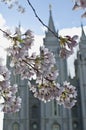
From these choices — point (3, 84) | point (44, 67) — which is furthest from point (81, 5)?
point (3, 84)

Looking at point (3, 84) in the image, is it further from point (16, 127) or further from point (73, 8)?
point (16, 127)

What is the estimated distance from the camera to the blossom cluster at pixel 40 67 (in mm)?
4203

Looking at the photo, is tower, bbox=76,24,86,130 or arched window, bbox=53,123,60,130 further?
arched window, bbox=53,123,60,130

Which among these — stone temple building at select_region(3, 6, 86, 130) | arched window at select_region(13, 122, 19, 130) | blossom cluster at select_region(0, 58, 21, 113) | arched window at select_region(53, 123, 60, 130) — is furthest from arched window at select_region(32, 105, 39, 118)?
blossom cluster at select_region(0, 58, 21, 113)

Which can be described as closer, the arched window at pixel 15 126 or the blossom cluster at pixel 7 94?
the blossom cluster at pixel 7 94

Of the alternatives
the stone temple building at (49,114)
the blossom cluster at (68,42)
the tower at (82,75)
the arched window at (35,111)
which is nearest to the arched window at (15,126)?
the stone temple building at (49,114)

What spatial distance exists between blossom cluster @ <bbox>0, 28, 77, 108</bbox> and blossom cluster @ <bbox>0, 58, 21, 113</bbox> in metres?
0.16

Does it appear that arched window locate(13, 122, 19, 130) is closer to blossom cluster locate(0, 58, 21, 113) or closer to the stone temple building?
the stone temple building

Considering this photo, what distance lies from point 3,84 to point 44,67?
54 centimetres

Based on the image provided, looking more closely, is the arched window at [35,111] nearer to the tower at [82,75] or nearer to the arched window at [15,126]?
the arched window at [15,126]

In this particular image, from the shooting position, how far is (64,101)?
434 centimetres

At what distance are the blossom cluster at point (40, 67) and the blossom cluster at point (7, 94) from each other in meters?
0.16

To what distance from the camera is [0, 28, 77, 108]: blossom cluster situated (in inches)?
165

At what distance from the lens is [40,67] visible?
4.21 m
